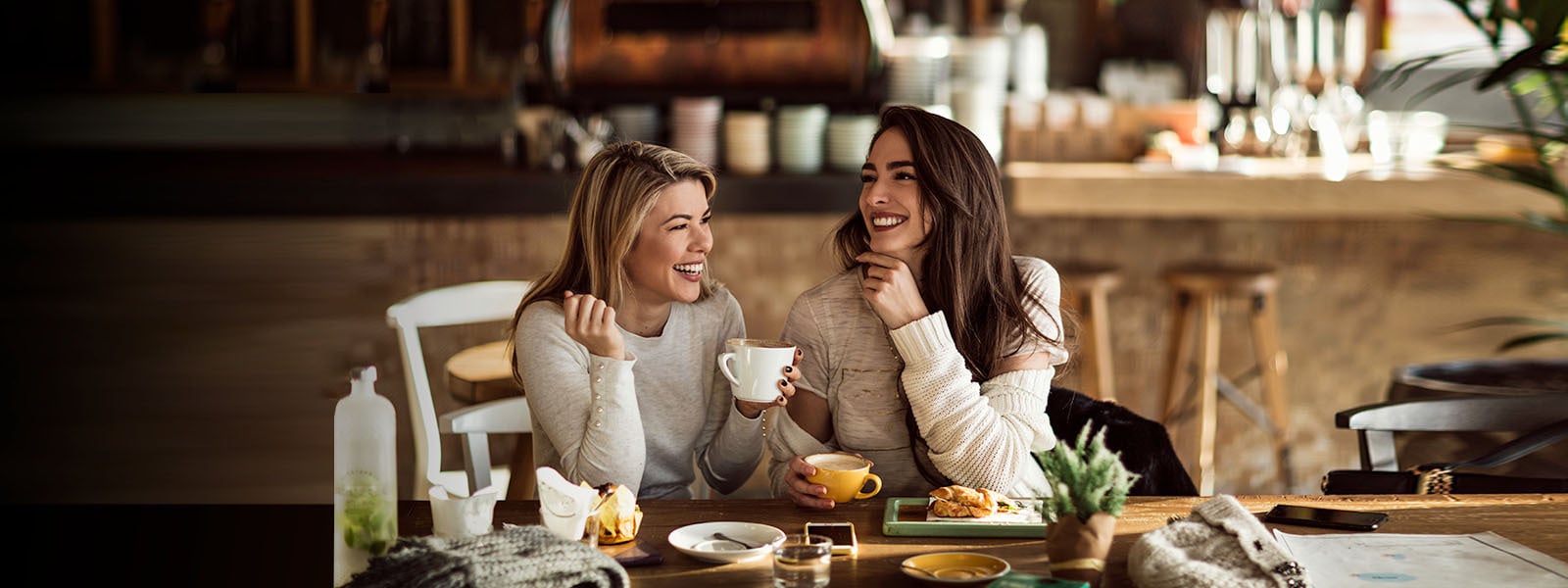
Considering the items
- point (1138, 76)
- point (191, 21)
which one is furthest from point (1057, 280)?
point (191, 21)

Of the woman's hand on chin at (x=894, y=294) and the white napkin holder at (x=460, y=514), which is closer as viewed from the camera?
the white napkin holder at (x=460, y=514)

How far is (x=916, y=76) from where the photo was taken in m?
4.27

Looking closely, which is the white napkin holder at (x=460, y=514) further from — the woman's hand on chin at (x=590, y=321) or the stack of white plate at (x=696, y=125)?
the stack of white plate at (x=696, y=125)

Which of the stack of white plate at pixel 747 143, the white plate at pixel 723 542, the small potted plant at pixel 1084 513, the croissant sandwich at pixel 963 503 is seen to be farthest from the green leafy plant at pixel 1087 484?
the stack of white plate at pixel 747 143

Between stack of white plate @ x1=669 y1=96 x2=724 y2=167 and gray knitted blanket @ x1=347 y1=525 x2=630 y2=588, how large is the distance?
2683mm

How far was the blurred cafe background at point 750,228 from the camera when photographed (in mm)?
4090

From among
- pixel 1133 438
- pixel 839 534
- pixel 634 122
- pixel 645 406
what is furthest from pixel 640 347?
pixel 634 122

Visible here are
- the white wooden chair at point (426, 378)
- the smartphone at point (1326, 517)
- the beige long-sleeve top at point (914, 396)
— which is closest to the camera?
A: the smartphone at point (1326, 517)

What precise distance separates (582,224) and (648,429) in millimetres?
347

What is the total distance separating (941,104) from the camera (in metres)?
4.30

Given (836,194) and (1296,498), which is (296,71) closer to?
(836,194)

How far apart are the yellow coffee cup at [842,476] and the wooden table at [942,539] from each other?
0.07 ft

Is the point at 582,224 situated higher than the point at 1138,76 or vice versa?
the point at 1138,76

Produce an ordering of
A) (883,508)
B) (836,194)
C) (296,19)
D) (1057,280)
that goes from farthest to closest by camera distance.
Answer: (296,19)
(836,194)
(1057,280)
(883,508)
